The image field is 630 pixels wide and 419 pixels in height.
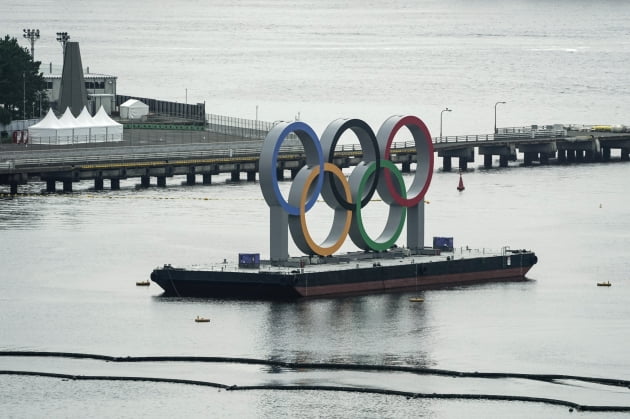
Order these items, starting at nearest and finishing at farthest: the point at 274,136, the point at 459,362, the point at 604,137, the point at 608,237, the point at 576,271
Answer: the point at 459,362 < the point at 274,136 < the point at 576,271 < the point at 608,237 < the point at 604,137

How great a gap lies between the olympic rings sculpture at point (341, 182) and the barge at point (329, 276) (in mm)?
1155

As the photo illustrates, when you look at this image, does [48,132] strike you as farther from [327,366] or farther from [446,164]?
[327,366]

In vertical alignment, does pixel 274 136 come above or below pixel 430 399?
above

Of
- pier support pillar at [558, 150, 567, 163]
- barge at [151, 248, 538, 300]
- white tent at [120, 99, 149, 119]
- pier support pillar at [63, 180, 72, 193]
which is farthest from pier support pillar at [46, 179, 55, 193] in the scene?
pier support pillar at [558, 150, 567, 163]

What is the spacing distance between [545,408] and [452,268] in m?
28.1

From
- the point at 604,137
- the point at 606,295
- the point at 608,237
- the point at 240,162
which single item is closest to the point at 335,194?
the point at 606,295

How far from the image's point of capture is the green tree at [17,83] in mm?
167125

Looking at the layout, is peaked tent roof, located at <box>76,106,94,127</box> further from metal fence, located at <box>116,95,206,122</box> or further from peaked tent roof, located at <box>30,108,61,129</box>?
metal fence, located at <box>116,95,206,122</box>

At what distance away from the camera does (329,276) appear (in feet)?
309

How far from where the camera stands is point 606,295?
99625 millimetres

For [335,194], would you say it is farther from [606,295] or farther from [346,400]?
[346,400]

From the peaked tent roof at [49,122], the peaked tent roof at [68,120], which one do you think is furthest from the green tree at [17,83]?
the peaked tent roof at [68,120]

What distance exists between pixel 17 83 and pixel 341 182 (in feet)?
252

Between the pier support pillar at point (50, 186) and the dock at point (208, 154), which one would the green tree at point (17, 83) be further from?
the pier support pillar at point (50, 186)
